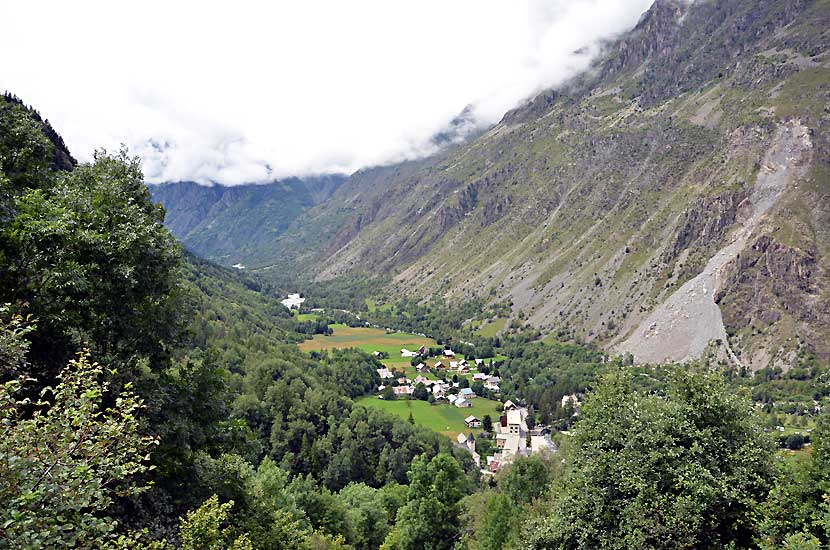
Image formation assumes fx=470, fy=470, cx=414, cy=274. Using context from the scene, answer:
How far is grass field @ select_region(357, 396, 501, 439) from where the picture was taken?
4377 inches

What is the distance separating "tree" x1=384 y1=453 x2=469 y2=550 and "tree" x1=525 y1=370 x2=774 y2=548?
20303mm

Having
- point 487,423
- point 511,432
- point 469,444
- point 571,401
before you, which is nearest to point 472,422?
point 487,423

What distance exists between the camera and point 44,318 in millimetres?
14219

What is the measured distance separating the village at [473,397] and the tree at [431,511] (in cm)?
3048

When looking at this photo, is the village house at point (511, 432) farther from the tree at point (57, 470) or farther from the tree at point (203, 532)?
the tree at point (57, 470)

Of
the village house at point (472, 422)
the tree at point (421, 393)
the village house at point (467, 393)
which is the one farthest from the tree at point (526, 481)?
the village house at point (467, 393)

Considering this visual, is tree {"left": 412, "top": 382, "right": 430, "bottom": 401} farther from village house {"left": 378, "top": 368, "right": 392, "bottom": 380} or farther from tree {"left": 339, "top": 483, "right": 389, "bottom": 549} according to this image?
tree {"left": 339, "top": 483, "right": 389, "bottom": 549}

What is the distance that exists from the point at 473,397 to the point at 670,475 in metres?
124

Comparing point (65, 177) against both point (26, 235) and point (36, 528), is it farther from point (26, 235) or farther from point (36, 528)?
point (36, 528)

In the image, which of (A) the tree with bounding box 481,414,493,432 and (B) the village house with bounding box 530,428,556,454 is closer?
(B) the village house with bounding box 530,428,556,454

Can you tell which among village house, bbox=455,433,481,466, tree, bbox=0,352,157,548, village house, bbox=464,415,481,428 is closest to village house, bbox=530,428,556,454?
village house, bbox=455,433,481,466

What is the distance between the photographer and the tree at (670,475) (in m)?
16.9

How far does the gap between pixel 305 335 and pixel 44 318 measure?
184 m

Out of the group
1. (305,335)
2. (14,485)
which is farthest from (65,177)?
(305,335)
